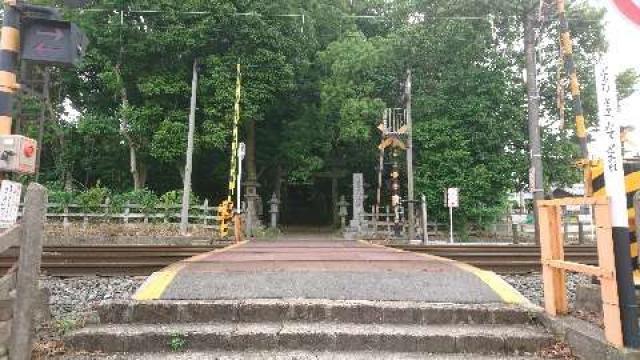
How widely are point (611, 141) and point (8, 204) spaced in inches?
182

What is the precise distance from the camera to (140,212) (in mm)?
17203

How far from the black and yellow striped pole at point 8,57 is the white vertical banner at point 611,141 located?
5099 millimetres

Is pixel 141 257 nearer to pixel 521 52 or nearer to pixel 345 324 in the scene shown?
pixel 345 324

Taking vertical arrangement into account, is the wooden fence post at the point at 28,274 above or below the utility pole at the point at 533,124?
Answer: below

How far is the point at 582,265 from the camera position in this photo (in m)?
3.33

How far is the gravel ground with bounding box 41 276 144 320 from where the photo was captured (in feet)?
14.0

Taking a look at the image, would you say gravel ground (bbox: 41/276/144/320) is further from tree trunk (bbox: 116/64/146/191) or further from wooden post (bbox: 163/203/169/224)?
tree trunk (bbox: 116/64/146/191)

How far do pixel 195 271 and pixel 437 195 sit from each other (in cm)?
1592

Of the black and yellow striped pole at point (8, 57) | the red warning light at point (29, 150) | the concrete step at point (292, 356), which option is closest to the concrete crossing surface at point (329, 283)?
the concrete step at point (292, 356)

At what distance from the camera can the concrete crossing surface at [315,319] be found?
3498mm

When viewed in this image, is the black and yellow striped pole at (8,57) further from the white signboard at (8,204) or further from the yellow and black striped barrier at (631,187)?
the yellow and black striped barrier at (631,187)

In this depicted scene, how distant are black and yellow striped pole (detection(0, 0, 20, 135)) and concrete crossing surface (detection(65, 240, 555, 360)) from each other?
221cm

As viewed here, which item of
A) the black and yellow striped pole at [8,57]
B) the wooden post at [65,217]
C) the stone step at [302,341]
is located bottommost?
the stone step at [302,341]

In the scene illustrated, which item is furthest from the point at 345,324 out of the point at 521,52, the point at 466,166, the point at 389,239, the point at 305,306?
the point at 521,52
